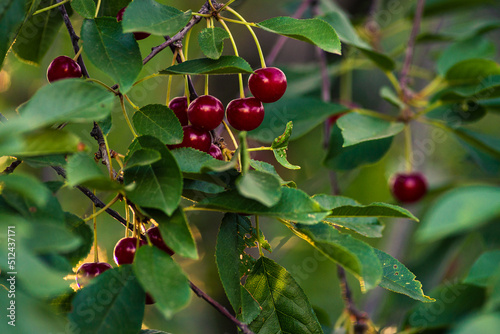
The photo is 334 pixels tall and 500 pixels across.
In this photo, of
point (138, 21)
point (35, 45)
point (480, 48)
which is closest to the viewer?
point (138, 21)

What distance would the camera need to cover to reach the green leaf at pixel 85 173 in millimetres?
494

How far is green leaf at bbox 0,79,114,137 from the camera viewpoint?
45cm

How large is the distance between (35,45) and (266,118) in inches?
24.8

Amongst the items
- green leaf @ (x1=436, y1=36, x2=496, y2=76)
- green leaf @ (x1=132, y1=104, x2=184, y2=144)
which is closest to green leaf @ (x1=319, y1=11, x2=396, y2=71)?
green leaf @ (x1=436, y1=36, x2=496, y2=76)

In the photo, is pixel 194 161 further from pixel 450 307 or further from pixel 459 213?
pixel 450 307

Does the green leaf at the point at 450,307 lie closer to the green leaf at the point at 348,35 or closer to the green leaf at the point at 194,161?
the green leaf at the point at 348,35

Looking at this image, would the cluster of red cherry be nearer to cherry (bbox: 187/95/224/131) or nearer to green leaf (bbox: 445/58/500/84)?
cherry (bbox: 187/95/224/131)

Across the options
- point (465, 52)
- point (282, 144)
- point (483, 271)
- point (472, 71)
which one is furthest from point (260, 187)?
point (465, 52)

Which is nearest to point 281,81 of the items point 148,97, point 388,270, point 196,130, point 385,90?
point 196,130

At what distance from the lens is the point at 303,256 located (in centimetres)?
200

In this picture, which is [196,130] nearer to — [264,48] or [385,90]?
[385,90]

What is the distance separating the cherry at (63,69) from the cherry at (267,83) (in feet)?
0.87

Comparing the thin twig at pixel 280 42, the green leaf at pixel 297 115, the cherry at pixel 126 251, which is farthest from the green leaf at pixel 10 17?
the thin twig at pixel 280 42

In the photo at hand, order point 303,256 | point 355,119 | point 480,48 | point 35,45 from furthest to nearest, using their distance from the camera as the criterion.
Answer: point 303,256 < point 480,48 < point 355,119 < point 35,45
